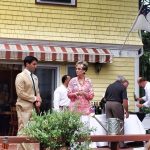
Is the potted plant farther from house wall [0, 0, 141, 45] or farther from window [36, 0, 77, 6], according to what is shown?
window [36, 0, 77, 6]

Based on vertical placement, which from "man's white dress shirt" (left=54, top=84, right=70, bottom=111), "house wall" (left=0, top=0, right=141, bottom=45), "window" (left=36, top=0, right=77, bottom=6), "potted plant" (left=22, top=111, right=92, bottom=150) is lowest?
"potted plant" (left=22, top=111, right=92, bottom=150)

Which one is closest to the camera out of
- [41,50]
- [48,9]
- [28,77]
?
[28,77]

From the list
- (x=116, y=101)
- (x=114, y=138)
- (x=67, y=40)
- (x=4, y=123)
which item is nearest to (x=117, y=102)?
(x=116, y=101)

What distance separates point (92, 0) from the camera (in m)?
13.7

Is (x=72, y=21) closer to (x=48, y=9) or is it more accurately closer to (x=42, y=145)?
(x=48, y=9)

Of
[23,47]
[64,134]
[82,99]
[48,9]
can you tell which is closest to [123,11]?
[48,9]

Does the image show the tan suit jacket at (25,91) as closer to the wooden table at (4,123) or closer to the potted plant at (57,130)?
the potted plant at (57,130)

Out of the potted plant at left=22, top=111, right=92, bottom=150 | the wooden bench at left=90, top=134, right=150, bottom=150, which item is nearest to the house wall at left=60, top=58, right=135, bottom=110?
the wooden bench at left=90, top=134, right=150, bottom=150

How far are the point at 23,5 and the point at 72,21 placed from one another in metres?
1.32

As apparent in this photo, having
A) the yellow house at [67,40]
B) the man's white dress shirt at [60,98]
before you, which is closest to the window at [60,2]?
the yellow house at [67,40]

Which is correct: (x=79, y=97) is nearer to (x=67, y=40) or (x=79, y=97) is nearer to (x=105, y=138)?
(x=105, y=138)

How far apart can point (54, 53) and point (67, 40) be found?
94 cm

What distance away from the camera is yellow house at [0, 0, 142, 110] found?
1275cm

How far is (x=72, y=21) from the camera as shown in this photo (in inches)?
531
